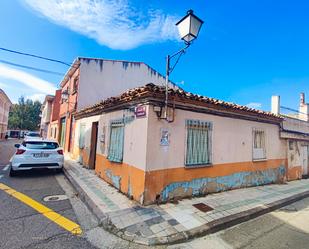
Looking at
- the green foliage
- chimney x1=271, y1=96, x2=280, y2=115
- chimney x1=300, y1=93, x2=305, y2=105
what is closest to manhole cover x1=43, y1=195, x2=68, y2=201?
chimney x1=271, y1=96, x2=280, y2=115

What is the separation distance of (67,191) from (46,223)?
2.44 m

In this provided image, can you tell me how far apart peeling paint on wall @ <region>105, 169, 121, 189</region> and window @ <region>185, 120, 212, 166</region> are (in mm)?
2266

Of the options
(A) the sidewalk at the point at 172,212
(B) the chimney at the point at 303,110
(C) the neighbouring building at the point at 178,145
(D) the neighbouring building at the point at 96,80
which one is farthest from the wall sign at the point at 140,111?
(B) the chimney at the point at 303,110

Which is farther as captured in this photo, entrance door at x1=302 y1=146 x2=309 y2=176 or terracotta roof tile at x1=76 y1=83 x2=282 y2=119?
entrance door at x1=302 y1=146 x2=309 y2=176

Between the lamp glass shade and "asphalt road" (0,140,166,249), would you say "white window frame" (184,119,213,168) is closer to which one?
the lamp glass shade

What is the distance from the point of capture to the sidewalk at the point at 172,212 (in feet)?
12.7

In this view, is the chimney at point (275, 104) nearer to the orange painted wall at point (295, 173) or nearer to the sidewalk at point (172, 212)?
the orange painted wall at point (295, 173)

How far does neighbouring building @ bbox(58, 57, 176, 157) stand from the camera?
13.1 m

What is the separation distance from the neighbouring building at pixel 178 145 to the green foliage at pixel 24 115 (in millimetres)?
52432

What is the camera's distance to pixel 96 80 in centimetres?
1353

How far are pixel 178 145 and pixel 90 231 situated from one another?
3.11 meters

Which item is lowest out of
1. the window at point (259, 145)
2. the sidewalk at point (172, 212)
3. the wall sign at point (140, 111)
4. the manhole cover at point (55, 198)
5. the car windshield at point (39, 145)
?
the manhole cover at point (55, 198)

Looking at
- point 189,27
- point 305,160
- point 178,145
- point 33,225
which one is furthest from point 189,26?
point 305,160

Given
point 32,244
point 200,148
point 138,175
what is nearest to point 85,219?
point 32,244
